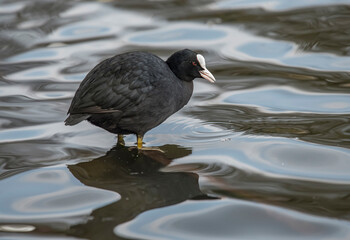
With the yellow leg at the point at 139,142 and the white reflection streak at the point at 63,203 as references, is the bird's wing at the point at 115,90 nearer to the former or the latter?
the yellow leg at the point at 139,142

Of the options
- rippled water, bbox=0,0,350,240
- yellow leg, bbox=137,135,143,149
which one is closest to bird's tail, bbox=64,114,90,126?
rippled water, bbox=0,0,350,240

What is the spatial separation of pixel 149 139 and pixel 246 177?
1.27m

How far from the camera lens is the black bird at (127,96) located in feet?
17.8

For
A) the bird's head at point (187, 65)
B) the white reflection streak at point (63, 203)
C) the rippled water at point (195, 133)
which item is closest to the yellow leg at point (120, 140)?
the rippled water at point (195, 133)

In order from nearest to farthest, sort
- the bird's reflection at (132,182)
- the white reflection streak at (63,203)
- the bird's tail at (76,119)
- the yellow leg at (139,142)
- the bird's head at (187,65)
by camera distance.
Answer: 1. the bird's reflection at (132,182)
2. the white reflection streak at (63,203)
3. the bird's tail at (76,119)
4. the yellow leg at (139,142)
5. the bird's head at (187,65)

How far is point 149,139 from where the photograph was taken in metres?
6.00

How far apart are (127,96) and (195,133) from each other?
0.84m

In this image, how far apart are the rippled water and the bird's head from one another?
0.52 m

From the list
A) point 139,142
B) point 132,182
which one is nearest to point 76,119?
point 139,142

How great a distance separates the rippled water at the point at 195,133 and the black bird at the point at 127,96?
297 mm

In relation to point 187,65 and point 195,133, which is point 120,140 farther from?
point 187,65

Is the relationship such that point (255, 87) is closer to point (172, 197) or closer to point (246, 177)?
point (246, 177)

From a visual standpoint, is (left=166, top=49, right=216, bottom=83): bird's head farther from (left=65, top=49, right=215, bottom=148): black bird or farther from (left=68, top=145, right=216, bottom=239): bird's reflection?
(left=68, top=145, right=216, bottom=239): bird's reflection

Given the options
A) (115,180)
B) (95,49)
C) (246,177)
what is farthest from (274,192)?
(95,49)
